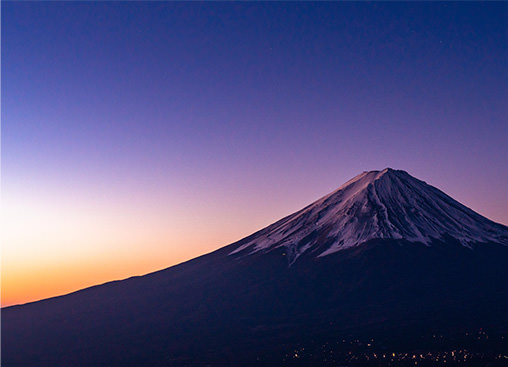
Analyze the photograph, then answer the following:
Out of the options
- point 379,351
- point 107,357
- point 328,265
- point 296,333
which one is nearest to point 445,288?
point 328,265

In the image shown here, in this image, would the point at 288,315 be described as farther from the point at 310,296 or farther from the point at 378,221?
the point at 378,221

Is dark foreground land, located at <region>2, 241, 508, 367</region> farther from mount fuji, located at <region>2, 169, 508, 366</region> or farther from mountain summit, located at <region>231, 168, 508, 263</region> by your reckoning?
mountain summit, located at <region>231, 168, 508, 263</region>

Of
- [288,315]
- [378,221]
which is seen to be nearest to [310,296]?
[288,315]

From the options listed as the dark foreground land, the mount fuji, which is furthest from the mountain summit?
the dark foreground land

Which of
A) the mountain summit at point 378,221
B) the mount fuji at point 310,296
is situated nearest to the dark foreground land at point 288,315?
the mount fuji at point 310,296

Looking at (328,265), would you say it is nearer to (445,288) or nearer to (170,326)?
(445,288)

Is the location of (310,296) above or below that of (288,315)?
above

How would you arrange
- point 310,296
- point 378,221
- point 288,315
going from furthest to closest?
point 378,221
point 310,296
point 288,315
